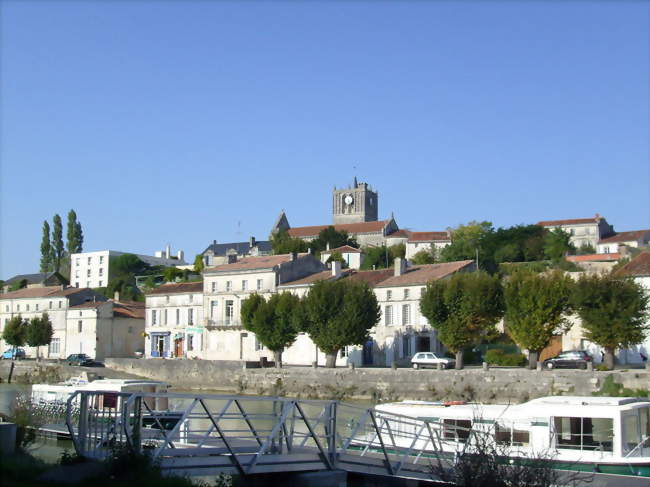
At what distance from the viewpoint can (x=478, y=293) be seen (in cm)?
4766

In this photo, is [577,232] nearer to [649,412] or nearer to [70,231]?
[70,231]

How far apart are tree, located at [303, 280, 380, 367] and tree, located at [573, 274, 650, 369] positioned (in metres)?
14.0

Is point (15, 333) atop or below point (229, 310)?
below

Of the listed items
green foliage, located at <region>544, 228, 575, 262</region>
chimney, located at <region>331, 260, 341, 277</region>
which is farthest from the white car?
green foliage, located at <region>544, 228, 575, 262</region>

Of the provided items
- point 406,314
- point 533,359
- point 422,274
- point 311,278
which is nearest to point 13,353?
point 311,278

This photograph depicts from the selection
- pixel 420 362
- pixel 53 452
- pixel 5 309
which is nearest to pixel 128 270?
pixel 5 309

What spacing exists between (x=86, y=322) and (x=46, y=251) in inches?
2032

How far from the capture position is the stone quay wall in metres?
40.5

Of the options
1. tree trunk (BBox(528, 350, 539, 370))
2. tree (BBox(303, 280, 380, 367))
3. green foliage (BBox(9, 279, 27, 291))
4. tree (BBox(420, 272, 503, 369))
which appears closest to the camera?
tree trunk (BBox(528, 350, 539, 370))

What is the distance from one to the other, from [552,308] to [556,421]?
2330cm

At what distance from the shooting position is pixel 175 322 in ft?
233

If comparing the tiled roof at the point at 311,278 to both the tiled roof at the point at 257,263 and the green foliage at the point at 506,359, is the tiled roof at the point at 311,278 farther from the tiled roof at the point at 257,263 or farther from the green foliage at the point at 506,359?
the green foliage at the point at 506,359

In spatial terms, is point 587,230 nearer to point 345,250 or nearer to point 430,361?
point 345,250

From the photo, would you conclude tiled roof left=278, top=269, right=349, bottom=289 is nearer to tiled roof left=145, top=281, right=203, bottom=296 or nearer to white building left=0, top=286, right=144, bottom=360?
tiled roof left=145, top=281, right=203, bottom=296
